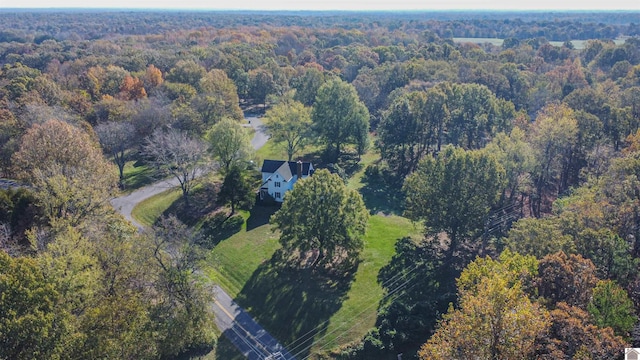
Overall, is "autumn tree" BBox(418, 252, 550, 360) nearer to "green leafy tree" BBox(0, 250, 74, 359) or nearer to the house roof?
"green leafy tree" BBox(0, 250, 74, 359)

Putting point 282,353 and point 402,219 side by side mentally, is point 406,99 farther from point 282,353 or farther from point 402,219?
point 282,353

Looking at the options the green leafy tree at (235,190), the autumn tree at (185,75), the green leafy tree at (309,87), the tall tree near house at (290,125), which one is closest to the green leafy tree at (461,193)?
the green leafy tree at (235,190)

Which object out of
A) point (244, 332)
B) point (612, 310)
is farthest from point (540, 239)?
point (244, 332)

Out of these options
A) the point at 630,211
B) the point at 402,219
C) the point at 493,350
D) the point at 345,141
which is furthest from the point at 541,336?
the point at 345,141

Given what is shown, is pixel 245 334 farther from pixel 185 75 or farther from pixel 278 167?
pixel 185 75

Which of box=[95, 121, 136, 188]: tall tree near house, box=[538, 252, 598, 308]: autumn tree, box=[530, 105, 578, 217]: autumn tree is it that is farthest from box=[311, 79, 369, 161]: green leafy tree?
box=[538, 252, 598, 308]: autumn tree

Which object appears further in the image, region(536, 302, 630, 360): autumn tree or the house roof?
the house roof
